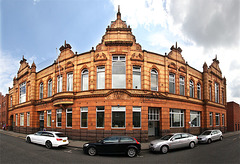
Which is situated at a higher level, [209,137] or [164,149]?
[164,149]

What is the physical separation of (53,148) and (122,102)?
824cm

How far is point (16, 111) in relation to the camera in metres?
34.3

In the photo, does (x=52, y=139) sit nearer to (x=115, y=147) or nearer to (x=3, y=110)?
(x=115, y=147)

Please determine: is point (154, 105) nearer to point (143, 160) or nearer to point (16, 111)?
point (143, 160)

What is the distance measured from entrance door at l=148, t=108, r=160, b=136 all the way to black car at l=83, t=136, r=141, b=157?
7392 mm

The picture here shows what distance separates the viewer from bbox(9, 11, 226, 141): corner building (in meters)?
17.8

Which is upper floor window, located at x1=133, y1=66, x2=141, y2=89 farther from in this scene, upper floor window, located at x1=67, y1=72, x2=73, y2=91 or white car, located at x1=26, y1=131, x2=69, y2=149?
white car, located at x1=26, y1=131, x2=69, y2=149

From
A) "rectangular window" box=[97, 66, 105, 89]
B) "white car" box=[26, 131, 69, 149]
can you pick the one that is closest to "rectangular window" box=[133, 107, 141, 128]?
"rectangular window" box=[97, 66, 105, 89]

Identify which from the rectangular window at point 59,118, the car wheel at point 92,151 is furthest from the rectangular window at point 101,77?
the car wheel at point 92,151

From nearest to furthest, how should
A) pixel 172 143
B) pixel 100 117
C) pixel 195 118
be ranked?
pixel 172 143, pixel 100 117, pixel 195 118

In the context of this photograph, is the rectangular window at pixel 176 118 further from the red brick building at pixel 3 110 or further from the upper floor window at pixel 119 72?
the red brick building at pixel 3 110

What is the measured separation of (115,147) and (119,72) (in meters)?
8.99

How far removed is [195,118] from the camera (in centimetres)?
2530

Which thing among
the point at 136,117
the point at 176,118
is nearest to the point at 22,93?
the point at 136,117
